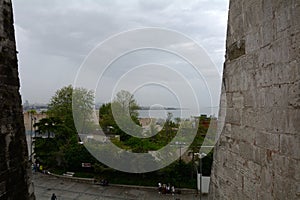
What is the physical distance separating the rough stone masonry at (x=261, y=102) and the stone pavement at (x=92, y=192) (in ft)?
49.1

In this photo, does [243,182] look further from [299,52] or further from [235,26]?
[235,26]

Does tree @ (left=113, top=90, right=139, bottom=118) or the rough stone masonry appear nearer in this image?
the rough stone masonry

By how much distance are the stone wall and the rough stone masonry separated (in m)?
2.84

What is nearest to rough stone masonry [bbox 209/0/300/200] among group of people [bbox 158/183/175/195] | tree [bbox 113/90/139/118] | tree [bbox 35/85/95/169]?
group of people [bbox 158/183/175/195]

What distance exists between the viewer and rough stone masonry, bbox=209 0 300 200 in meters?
2.34

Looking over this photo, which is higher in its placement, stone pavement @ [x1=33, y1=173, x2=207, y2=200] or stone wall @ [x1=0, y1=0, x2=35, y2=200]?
stone wall @ [x1=0, y1=0, x2=35, y2=200]

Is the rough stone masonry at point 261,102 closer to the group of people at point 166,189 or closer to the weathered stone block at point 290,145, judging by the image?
the weathered stone block at point 290,145

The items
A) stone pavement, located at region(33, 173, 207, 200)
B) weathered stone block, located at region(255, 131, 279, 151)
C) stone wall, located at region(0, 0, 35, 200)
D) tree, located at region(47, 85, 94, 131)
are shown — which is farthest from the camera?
tree, located at region(47, 85, 94, 131)

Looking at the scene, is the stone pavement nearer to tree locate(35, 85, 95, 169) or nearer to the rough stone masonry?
tree locate(35, 85, 95, 169)

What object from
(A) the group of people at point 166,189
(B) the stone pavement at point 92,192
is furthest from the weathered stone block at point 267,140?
(A) the group of people at point 166,189

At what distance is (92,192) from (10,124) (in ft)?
52.7

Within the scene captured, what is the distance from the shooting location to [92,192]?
18406mm

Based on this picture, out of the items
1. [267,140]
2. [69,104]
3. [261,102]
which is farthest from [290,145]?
[69,104]

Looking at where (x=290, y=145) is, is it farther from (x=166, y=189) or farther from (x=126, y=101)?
(x=126, y=101)
